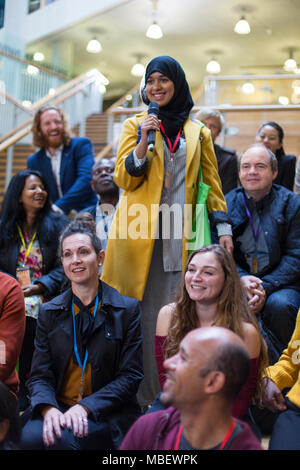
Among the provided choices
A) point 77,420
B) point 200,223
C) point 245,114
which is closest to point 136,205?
point 200,223

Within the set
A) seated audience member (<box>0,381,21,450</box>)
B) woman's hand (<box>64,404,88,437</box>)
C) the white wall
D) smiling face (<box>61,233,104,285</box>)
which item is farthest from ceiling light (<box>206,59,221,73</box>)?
seated audience member (<box>0,381,21,450</box>)

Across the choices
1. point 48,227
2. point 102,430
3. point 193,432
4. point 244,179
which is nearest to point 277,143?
point 244,179

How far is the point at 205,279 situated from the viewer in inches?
84.2

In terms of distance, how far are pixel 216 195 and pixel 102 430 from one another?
46.7 inches

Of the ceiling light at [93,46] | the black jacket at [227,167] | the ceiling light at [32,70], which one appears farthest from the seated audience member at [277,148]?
the ceiling light at [93,46]

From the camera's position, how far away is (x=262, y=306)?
9.17ft

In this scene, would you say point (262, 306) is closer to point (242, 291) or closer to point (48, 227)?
point (242, 291)

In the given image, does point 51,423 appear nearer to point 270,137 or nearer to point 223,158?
point 223,158

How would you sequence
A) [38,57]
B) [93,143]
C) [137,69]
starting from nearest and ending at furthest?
1. [93,143]
2. [38,57]
3. [137,69]

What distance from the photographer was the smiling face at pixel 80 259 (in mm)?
2400

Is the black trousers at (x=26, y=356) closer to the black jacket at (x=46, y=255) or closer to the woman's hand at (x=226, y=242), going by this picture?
the black jacket at (x=46, y=255)

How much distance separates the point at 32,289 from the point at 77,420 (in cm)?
117

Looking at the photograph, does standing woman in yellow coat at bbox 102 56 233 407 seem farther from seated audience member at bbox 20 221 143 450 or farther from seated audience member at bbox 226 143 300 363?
seated audience member at bbox 226 143 300 363

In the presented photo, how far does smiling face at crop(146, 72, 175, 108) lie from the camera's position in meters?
2.55
